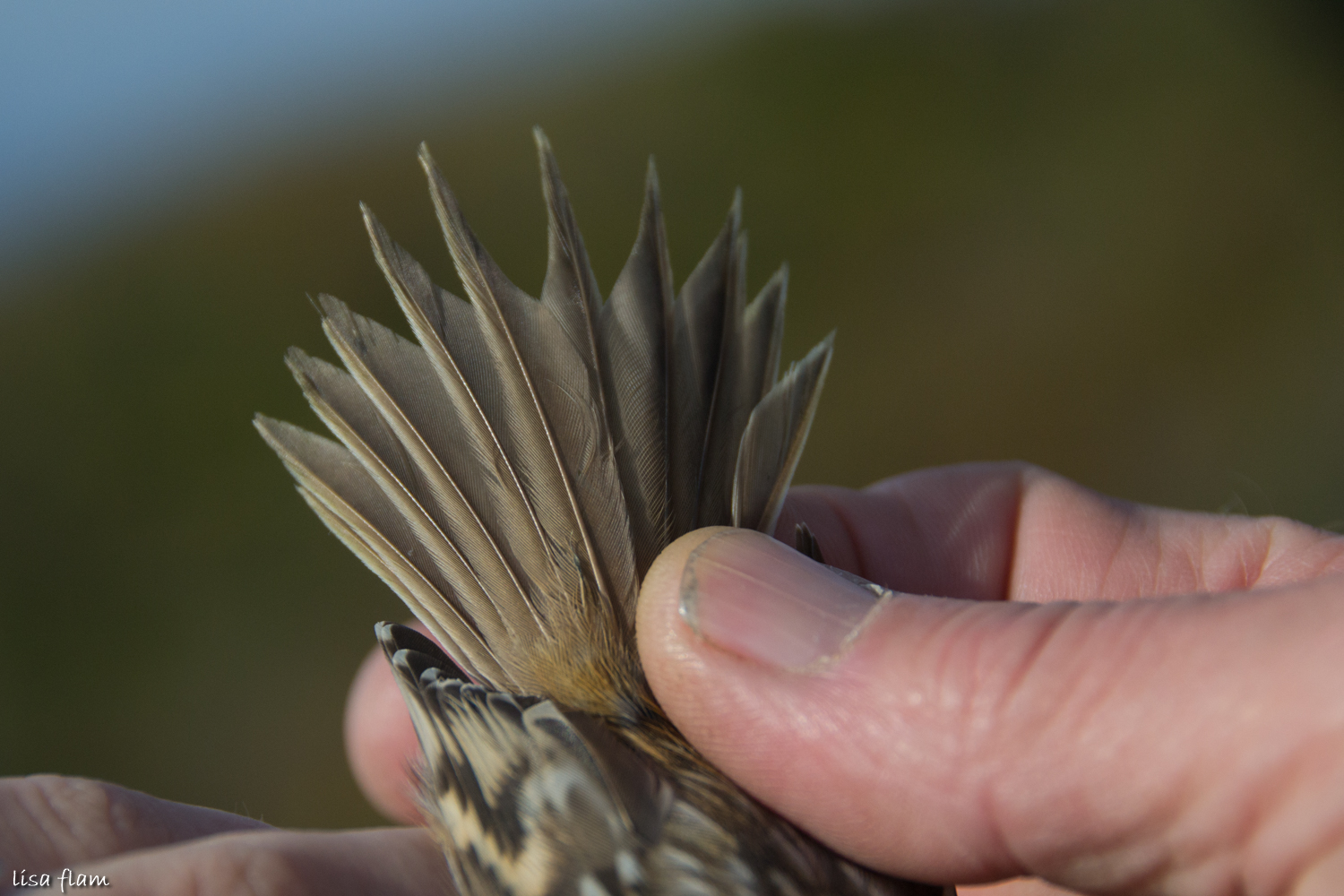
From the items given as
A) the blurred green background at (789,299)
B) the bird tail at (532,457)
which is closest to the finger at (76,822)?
the bird tail at (532,457)

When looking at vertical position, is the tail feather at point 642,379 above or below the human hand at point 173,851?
above

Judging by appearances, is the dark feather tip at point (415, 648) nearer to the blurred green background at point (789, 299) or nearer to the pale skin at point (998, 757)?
the pale skin at point (998, 757)

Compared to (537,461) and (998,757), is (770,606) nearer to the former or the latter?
(998,757)

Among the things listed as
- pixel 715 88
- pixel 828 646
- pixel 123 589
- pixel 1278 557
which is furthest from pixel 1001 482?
pixel 715 88

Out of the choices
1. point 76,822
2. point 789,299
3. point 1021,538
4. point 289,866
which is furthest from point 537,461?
point 789,299

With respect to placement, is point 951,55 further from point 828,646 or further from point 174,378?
point 828,646

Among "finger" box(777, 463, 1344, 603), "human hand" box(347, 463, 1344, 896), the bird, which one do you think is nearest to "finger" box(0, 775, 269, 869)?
the bird

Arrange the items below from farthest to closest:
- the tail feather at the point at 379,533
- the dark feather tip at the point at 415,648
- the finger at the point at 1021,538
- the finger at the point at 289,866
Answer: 1. the finger at the point at 1021,538
2. the tail feather at the point at 379,533
3. the dark feather tip at the point at 415,648
4. the finger at the point at 289,866
